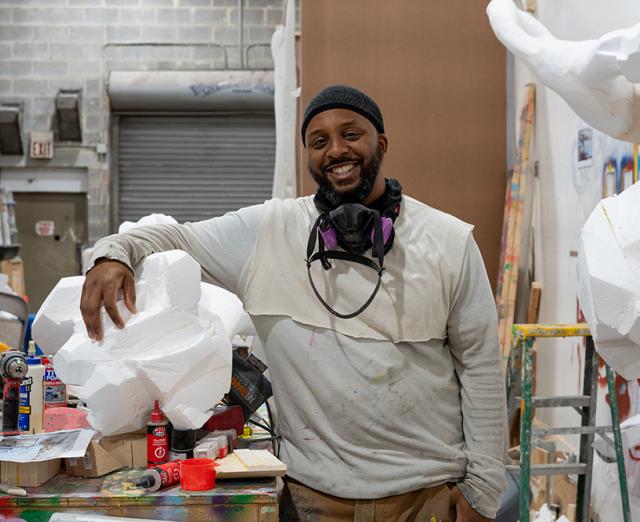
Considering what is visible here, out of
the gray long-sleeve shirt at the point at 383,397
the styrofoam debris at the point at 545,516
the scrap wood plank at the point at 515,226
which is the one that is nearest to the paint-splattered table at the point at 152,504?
the gray long-sleeve shirt at the point at 383,397

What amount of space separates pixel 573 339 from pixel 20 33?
20.7ft

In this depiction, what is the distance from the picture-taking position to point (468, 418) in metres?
1.86

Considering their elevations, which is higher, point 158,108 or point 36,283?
point 158,108

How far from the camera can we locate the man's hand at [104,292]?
1.63 m

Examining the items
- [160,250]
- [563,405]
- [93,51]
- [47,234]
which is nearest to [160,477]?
[160,250]

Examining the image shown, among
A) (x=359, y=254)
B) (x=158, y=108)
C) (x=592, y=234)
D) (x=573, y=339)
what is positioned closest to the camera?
(x=592, y=234)

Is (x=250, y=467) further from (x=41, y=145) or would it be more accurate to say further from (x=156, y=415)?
(x=41, y=145)

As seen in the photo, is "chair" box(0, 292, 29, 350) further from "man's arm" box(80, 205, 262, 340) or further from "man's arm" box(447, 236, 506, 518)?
"man's arm" box(447, 236, 506, 518)

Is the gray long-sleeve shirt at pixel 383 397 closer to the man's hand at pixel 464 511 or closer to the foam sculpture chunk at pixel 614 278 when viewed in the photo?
the man's hand at pixel 464 511

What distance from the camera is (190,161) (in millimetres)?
7672

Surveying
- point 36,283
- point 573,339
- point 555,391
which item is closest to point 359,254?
point 573,339

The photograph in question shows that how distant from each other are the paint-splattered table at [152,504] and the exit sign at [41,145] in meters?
6.39

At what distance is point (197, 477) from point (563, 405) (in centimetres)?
156

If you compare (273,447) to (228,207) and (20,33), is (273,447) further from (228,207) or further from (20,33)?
(20,33)
